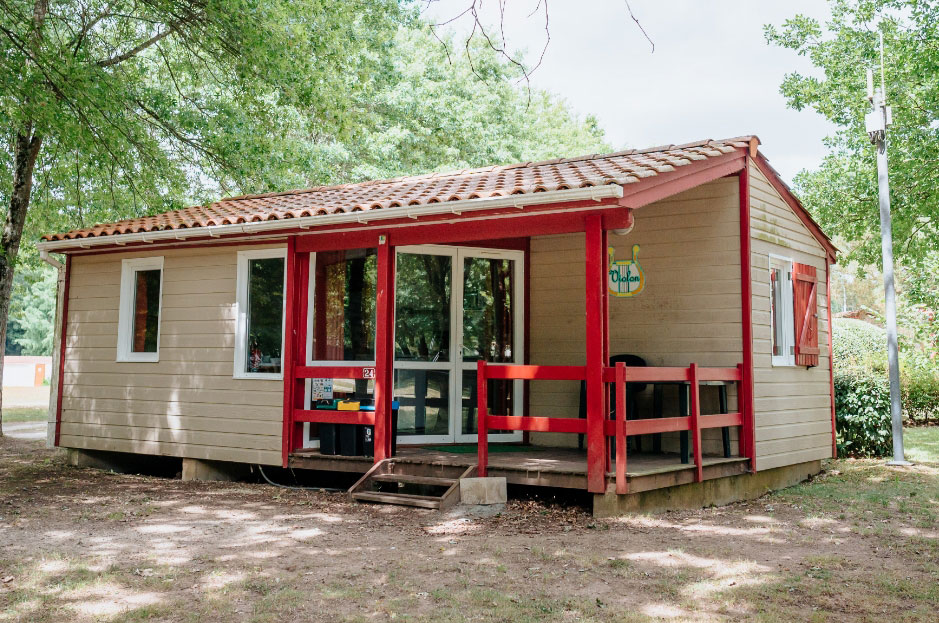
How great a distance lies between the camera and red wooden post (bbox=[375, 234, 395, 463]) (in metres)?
7.06

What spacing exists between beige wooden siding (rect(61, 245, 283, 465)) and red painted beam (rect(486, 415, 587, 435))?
2365 millimetres

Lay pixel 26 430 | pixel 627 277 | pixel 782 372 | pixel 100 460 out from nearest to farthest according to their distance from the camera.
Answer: pixel 782 372, pixel 627 277, pixel 100 460, pixel 26 430

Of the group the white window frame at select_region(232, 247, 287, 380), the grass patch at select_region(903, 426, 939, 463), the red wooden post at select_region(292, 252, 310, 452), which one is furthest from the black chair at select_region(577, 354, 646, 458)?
the grass patch at select_region(903, 426, 939, 463)

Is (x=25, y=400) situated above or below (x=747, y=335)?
below

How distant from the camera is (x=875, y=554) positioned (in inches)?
202

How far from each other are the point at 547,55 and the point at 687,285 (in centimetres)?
460

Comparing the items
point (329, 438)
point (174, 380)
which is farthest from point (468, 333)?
point (174, 380)

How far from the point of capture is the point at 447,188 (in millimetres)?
7164

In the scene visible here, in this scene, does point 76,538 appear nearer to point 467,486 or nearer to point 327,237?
point 467,486

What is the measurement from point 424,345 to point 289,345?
1317 millimetres

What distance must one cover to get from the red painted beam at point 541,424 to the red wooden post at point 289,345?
2.15m

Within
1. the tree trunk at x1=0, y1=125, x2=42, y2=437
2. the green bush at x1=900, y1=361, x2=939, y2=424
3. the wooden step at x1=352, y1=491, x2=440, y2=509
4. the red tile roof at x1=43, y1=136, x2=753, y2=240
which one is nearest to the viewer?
the red tile roof at x1=43, y1=136, x2=753, y2=240

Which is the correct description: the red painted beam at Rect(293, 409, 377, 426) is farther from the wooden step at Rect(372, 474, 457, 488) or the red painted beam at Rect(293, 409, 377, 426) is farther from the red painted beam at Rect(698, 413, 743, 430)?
the red painted beam at Rect(698, 413, 743, 430)

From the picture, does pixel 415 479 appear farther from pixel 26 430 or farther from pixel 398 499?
pixel 26 430
